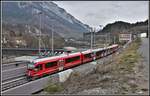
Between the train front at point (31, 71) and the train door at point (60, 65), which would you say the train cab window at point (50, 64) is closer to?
the train door at point (60, 65)

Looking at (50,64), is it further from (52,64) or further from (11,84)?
(11,84)

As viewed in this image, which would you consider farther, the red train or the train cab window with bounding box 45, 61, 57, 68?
the train cab window with bounding box 45, 61, 57, 68

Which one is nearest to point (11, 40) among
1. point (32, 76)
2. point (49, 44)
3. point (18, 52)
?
point (49, 44)

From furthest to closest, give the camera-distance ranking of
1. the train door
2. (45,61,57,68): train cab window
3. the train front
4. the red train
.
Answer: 1. the train door
2. (45,61,57,68): train cab window
3. the red train
4. the train front

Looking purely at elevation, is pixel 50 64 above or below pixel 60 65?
above

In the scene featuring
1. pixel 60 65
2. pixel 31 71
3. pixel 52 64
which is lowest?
pixel 31 71

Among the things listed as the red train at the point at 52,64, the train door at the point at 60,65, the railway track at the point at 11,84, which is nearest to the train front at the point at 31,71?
the red train at the point at 52,64

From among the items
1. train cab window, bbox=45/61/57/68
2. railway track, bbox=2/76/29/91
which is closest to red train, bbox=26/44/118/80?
train cab window, bbox=45/61/57/68

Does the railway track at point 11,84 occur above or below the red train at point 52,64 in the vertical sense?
below

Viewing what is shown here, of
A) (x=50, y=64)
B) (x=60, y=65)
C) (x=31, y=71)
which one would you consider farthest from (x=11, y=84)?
(x=60, y=65)

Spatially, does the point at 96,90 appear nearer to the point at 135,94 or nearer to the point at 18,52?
the point at 135,94

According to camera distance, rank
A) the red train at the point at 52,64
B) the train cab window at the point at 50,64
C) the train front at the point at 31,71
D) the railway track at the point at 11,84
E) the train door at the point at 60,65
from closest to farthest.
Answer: the railway track at the point at 11,84 → the train front at the point at 31,71 → the red train at the point at 52,64 → the train cab window at the point at 50,64 → the train door at the point at 60,65

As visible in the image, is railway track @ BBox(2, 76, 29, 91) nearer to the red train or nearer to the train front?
the train front

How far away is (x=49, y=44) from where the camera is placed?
128 m
